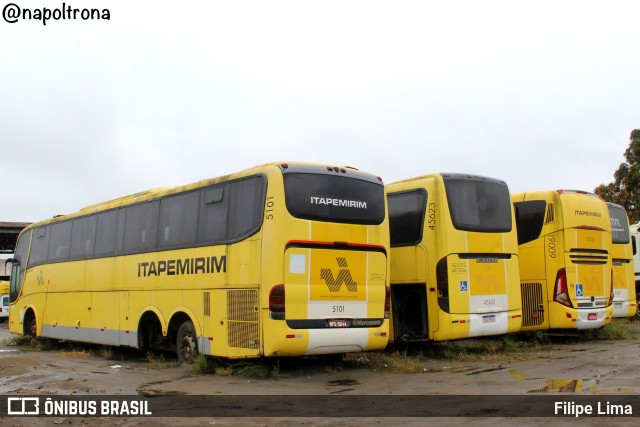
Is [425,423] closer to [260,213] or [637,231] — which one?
[260,213]

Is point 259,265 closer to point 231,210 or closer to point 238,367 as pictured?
point 231,210

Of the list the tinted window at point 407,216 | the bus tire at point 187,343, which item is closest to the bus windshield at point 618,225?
the tinted window at point 407,216

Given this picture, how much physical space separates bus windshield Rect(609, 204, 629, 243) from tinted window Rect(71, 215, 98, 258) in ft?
44.0

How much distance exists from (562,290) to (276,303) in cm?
759

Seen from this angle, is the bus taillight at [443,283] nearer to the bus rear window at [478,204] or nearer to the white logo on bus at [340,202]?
the bus rear window at [478,204]

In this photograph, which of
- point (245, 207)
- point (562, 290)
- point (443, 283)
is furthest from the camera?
point (562, 290)

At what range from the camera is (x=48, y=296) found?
16984 mm

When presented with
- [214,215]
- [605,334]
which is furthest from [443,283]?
[605,334]

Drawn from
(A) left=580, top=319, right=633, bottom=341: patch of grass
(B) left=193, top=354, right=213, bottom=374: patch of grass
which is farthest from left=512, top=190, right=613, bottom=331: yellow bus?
(B) left=193, top=354, right=213, bottom=374: patch of grass

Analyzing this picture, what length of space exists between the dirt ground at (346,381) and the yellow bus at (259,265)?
0.55 meters

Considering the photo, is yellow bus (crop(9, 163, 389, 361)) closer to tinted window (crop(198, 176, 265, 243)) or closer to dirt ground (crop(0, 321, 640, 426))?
tinted window (crop(198, 176, 265, 243))

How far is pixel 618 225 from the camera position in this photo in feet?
61.7

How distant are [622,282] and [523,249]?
4.09 meters

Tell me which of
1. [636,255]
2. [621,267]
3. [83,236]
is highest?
[636,255]
